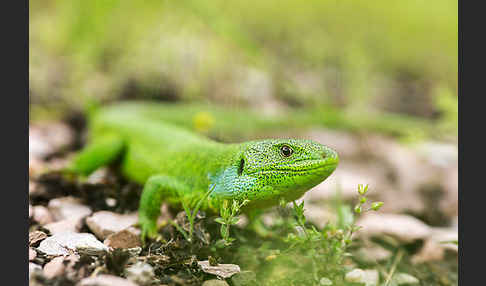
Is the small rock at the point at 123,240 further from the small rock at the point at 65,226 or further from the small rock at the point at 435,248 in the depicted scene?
the small rock at the point at 435,248

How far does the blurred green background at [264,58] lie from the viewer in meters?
6.09

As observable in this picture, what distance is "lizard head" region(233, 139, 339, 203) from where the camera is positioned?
8.08ft

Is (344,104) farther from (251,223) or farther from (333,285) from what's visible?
(333,285)

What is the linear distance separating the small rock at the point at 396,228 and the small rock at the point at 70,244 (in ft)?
6.91

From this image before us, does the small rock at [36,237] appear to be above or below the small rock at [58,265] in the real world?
above

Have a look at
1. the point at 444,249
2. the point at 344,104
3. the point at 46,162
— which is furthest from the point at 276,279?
the point at 344,104

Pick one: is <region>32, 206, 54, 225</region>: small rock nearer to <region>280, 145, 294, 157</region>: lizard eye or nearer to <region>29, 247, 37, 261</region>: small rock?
<region>29, 247, 37, 261</region>: small rock

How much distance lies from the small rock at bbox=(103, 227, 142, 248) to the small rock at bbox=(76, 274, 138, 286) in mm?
668

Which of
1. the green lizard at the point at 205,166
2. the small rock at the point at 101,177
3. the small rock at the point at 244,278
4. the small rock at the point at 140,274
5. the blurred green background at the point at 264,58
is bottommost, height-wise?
the small rock at the point at 244,278

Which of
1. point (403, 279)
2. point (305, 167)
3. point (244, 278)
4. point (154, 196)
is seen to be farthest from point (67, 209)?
point (403, 279)

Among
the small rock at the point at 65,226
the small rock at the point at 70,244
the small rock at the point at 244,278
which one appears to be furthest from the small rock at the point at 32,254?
the small rock at the point at 244,278

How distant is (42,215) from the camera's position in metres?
2.93

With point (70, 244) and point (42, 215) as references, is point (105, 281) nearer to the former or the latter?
point (70, 244)

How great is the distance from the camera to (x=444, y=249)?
342cm
